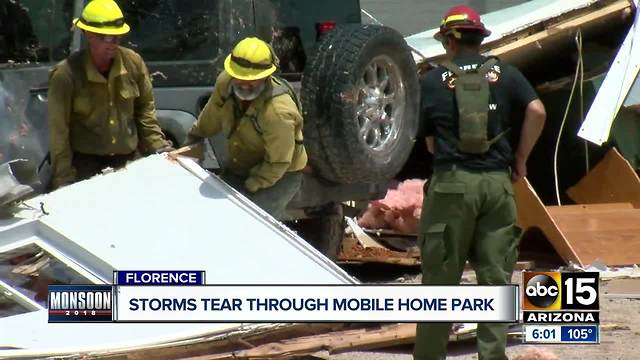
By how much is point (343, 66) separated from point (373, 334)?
1878 millimetres

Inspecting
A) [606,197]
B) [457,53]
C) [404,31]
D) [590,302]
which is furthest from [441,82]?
[404,31]

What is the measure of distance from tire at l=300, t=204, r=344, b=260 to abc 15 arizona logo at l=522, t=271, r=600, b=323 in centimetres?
227

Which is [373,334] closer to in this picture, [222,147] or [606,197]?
[222,147]

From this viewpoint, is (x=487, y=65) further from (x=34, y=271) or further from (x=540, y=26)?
(x=540, y=26)

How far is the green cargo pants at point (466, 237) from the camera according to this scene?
5.46m

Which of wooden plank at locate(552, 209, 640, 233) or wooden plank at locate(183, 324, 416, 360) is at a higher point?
wooden plank at locate(183, 324, 416, 360)

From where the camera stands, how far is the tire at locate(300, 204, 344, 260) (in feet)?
25.8

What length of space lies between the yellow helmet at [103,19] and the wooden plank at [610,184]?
4.44 meters

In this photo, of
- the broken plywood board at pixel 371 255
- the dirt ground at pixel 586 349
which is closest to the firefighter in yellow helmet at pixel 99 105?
the dirt ground at pixel 586 349

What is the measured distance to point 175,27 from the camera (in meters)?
7.22

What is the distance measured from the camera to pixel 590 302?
19.1 ft

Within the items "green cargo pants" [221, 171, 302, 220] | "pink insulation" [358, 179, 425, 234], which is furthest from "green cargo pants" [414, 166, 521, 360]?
"pink insulation" [358, 179, 425, 234]

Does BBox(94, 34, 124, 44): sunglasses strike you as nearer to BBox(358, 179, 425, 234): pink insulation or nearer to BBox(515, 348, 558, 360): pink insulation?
BBox(515, 348, 558, 360): pink insulation

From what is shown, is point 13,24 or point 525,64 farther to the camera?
point 525,64
